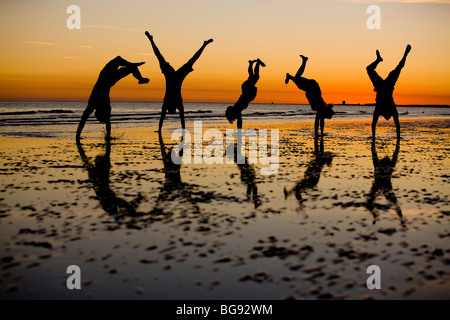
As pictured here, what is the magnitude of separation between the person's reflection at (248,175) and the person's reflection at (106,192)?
6.69 ft

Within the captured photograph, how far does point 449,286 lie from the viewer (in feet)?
12.6

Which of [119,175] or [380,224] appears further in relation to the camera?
[119,175]

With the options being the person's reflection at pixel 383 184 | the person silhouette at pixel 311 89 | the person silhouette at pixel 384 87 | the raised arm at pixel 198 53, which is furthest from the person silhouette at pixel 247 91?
the person's reflection at pixel 383 184

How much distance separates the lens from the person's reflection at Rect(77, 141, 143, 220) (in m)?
6.28

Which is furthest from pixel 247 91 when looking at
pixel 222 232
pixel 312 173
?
pixel 222 232

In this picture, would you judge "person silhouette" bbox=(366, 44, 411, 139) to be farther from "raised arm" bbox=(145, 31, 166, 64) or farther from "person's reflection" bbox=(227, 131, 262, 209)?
"raised arm" bbox=(145, 31, 166, 64)

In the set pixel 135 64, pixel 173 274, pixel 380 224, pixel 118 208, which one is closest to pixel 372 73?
pixel 135 64

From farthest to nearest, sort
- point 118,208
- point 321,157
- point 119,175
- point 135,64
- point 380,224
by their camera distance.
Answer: point 135,64 < point 321,157 < point 119,175 < point 118,208 < point 380,224

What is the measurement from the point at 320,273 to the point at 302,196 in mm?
3360

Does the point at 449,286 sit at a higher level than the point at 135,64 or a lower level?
lower

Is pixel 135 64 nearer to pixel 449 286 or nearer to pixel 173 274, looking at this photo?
pixel 173 274

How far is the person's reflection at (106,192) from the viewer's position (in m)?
6.28

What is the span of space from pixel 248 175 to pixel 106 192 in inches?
135

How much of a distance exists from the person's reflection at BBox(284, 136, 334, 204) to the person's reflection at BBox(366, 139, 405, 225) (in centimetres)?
120
